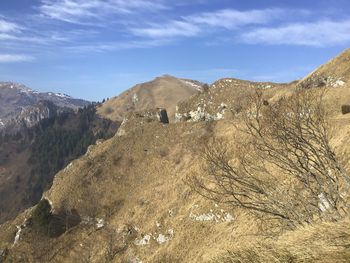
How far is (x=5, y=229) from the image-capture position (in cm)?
7188

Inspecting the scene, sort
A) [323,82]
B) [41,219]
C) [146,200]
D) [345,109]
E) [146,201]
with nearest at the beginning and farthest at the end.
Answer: [345,109]
[146,201]
[146,200]
[41,219]
[323,82]

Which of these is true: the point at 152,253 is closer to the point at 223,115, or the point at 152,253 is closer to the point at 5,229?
the point at 5,229

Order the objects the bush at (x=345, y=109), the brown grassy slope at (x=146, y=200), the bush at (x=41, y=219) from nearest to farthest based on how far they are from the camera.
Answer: the brown grassy slope at (x=146, y=200)
the bush at (x=345, y=109)
the bush at (x=41, y=219)

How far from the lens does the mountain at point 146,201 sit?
1791 inches

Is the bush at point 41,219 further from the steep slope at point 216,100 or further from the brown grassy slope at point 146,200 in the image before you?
the steep slope at point 216,100

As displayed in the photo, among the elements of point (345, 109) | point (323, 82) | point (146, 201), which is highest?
point (323, 82)

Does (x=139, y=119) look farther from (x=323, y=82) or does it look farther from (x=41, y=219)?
(x=323, y=82)

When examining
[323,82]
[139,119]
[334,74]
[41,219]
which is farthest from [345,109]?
[41,219]

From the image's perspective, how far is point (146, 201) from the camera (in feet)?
208

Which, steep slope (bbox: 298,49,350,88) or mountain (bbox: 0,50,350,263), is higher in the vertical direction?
steep slope (bbox: 298,49,350,88)

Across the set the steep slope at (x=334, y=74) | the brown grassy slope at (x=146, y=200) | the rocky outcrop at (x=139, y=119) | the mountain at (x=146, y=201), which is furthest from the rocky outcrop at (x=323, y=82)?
the rocky outcrop at (x=139, y=119)

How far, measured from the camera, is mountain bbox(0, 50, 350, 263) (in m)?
45.5

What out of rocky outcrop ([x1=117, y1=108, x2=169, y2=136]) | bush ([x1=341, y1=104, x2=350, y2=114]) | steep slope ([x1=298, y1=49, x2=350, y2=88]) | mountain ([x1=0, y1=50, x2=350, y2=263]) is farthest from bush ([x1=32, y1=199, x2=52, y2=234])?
steep slope ([x1=298, y1=49, x2=350, y2=88])

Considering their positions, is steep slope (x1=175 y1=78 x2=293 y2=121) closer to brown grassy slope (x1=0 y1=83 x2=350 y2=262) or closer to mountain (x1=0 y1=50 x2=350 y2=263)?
mountain (x1=0 y1=50 x2=350 y2=263)
